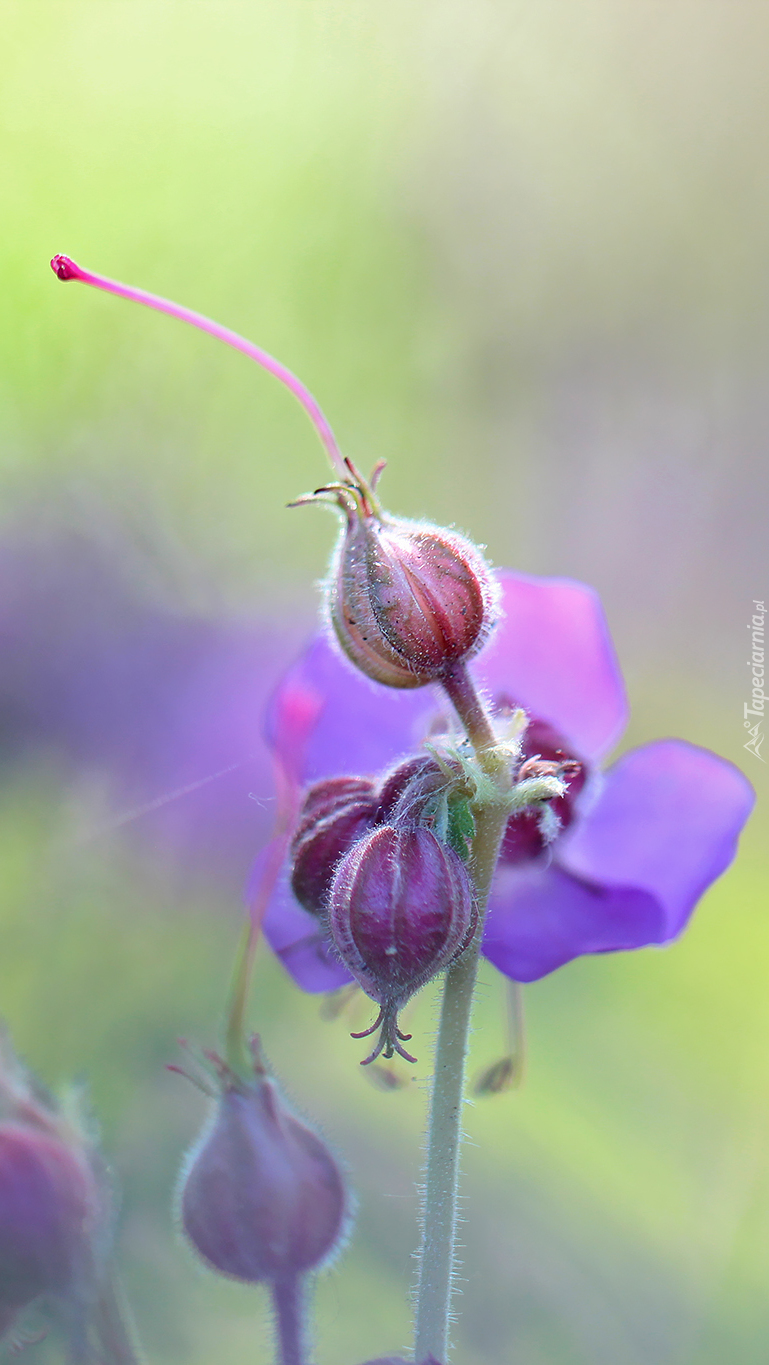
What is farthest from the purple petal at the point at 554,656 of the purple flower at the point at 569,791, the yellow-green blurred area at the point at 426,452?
the yellow-green blurred area at the point at 426,452

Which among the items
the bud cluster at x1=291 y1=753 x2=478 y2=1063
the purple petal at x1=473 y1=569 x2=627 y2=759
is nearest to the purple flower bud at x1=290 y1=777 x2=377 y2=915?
the bud cluster at x1=291 y1=753 x2=478 y2=1063

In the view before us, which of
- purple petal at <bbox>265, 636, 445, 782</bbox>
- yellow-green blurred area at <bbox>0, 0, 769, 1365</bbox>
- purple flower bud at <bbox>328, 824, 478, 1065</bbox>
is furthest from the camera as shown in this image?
yellow-green blurred area at <bbox>0, 0, 769, 1365</bbox>

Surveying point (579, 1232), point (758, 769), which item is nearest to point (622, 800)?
point (579, 1232)

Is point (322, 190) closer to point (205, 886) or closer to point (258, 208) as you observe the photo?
point (258, 208)

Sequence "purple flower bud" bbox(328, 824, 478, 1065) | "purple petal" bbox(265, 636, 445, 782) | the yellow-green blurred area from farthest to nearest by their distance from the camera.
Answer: the yellow-green blurred area < "purple petal" bbox(265, 636, 445, 782) < "purple flower bud" bbox(328, 824, 478, 1065)

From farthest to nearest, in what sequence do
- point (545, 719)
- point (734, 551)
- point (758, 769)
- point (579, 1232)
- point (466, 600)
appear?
point (734, 551) < point (758, 769) < point (579, 1232) < point (545, 719) < point (466, 600)

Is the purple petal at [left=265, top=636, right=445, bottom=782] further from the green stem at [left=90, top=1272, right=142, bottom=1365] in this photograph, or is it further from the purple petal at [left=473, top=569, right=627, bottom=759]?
the green stem at [left=90, top=1272, right=142, bottom=1365]

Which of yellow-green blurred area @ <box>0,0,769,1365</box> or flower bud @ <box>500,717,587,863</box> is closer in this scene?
flower bud @ <box>500,717,587,863</box>
